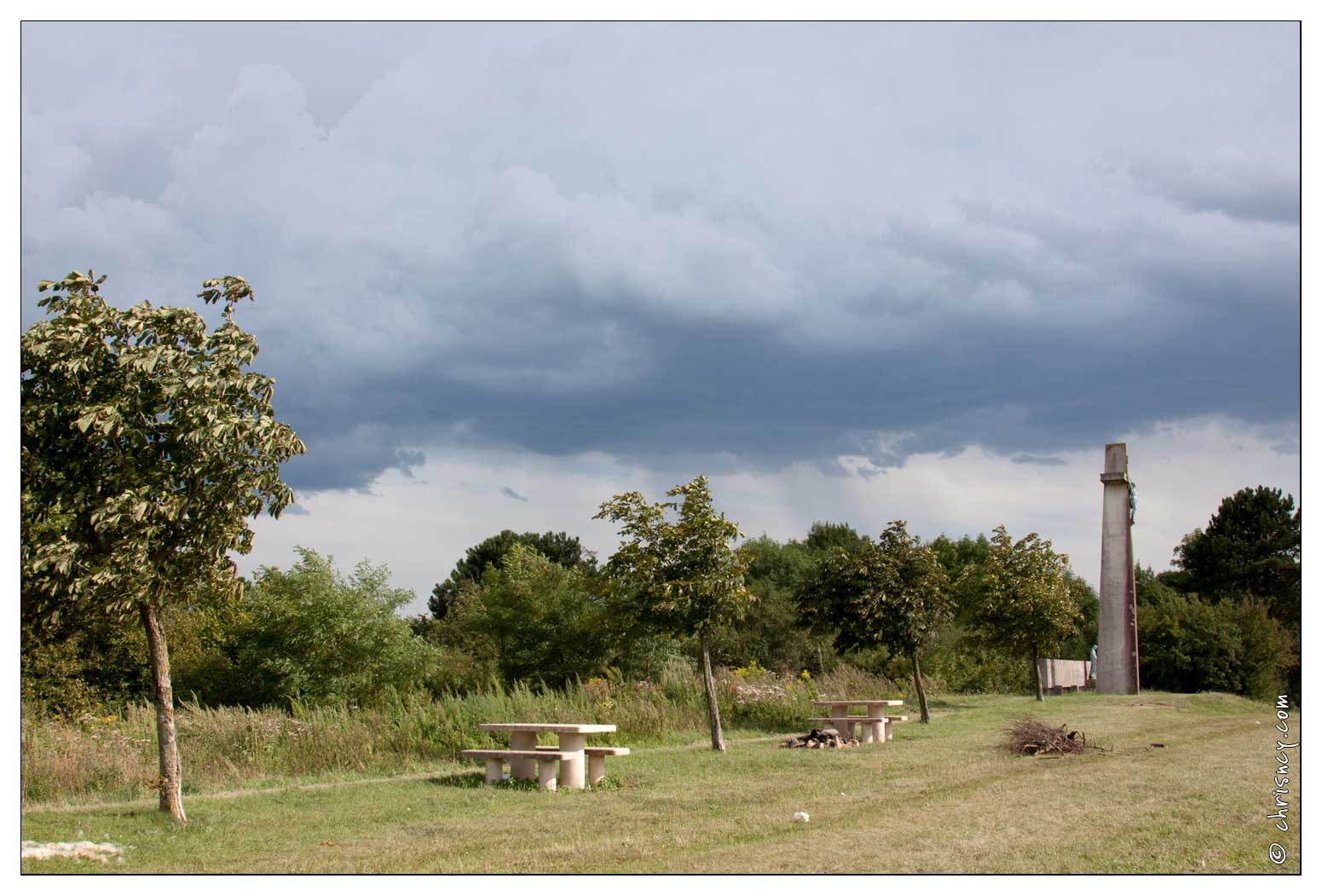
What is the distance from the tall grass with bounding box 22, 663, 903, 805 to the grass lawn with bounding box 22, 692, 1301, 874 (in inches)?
56.6

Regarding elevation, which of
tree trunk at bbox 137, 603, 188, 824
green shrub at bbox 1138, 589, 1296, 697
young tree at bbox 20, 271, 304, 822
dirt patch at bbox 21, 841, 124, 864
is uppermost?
young tree at bbox 20, 271, 304, 822

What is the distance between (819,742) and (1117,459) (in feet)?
66.2

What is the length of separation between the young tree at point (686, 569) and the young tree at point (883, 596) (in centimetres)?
441

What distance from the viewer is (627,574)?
1561 centimetres

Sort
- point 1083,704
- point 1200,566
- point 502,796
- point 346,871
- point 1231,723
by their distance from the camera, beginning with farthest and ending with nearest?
point 1200,566 < point 1083,704 < point 1231,723 < point 502,796 < point 346,871

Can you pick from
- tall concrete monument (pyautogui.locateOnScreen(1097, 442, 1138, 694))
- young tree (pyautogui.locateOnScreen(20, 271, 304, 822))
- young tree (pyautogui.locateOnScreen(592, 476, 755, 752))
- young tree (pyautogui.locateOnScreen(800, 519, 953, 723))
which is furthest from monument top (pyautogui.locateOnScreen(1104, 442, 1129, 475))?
young tree (pyautogui.locateOnScreen(20, 271, 304, 822))

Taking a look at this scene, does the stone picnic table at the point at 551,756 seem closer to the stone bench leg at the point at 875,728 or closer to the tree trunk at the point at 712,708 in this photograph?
the tree trunk at the point at 712,708

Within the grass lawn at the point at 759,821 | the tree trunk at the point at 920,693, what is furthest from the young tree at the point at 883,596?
the grass lawn at the point at 759,821

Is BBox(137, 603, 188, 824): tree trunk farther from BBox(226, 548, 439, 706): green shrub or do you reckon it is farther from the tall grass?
BBox(226, 548, 439, 706): green shrub

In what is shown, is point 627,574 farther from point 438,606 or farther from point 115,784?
point 438,606

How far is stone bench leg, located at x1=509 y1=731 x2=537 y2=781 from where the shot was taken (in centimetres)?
1178

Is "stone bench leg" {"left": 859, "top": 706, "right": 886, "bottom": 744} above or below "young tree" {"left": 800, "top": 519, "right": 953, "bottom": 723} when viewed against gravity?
below

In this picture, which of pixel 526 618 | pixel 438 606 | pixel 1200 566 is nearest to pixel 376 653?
pixel 526 618

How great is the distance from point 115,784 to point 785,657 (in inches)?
1321
